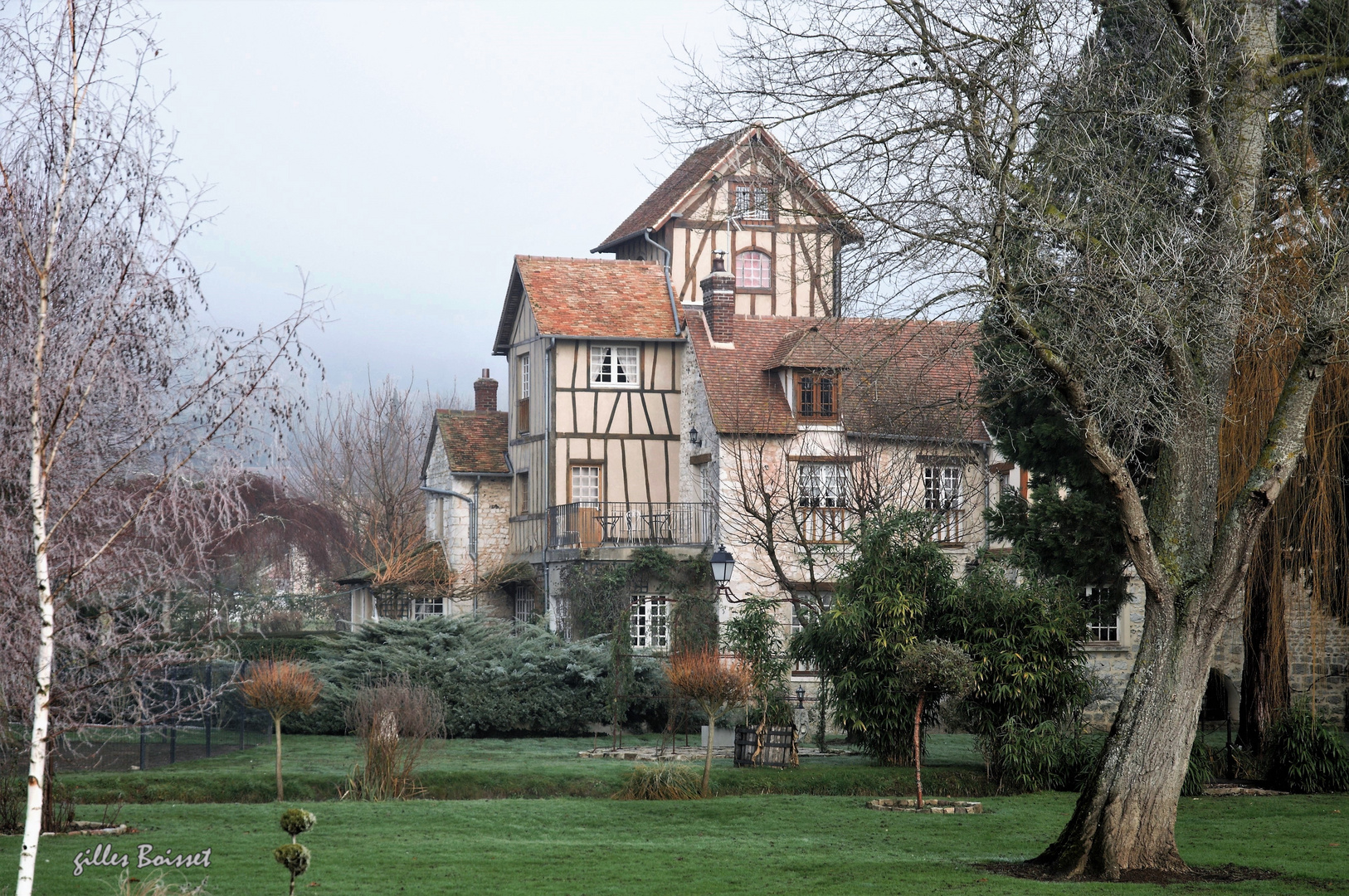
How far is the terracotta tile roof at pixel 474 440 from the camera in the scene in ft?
94.2

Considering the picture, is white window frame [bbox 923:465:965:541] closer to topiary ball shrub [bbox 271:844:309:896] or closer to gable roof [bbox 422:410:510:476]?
gable roof [bbox 422:410:510:476]

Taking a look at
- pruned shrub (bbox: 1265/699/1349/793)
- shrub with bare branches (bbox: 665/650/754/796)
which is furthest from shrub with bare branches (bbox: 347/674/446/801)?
pruned shrub (bbox: 1265/699/1349/793)

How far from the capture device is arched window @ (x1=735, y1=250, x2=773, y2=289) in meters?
28.5

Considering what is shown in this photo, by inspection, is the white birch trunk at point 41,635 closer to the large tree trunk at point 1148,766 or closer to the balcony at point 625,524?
the large tree trunk at point 1148,766

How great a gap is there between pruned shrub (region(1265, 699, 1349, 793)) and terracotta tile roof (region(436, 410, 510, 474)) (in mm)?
17711

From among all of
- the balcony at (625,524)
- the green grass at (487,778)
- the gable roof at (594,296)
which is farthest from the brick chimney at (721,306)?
the green grass at (487,778)

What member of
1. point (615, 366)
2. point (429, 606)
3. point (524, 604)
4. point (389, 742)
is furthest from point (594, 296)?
point (389, 742)

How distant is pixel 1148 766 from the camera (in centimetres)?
933

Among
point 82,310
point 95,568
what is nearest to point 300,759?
point 95,568

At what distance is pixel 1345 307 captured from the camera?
8.98 metres

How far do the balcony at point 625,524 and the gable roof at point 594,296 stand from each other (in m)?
3.35

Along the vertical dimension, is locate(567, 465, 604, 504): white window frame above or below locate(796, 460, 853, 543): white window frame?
above

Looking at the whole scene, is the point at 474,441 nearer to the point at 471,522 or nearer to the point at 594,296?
the point at 471,522

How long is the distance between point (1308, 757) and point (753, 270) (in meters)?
16.8
